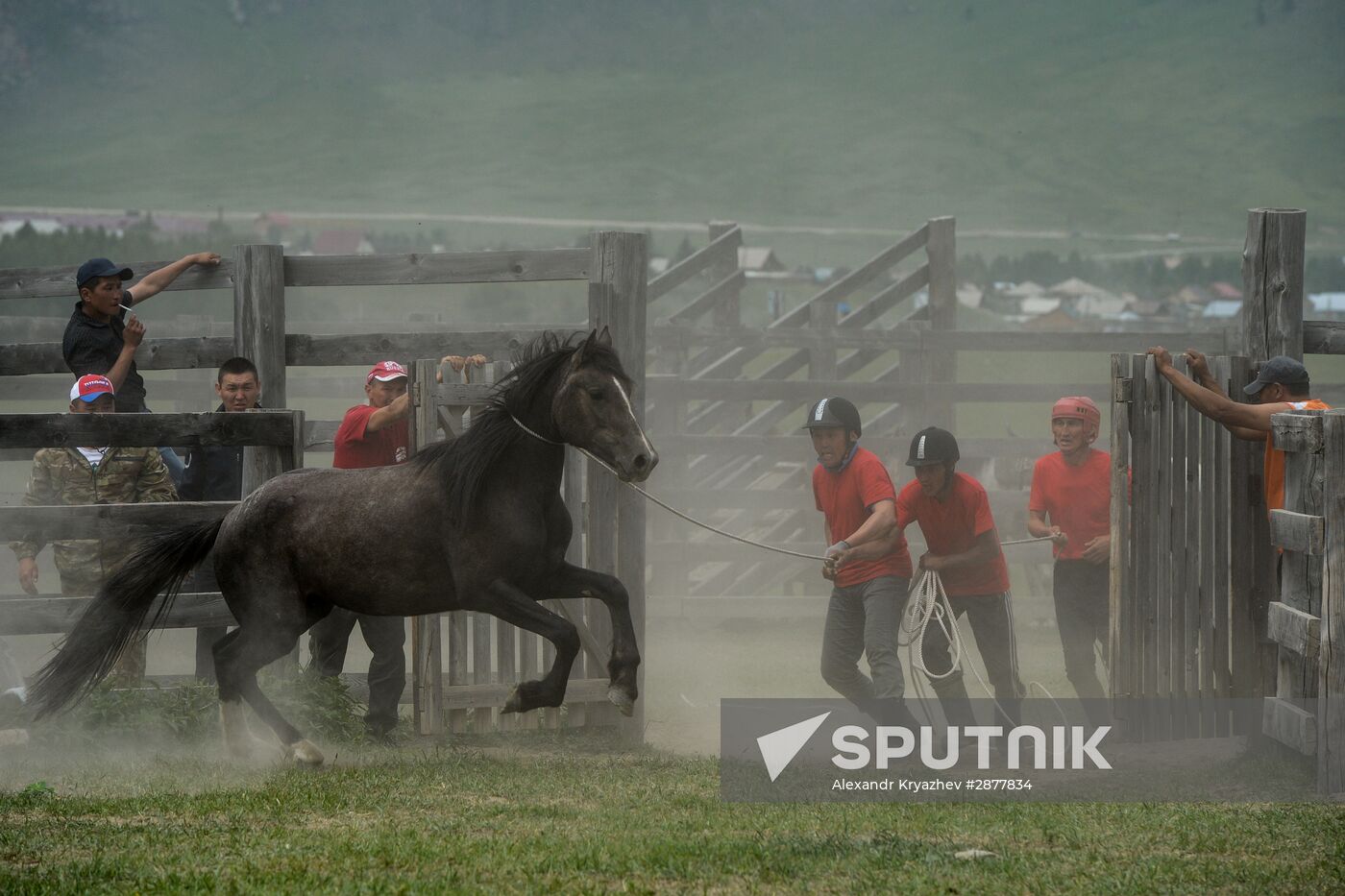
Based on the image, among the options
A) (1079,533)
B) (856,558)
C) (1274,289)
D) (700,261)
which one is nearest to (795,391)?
(700,261)

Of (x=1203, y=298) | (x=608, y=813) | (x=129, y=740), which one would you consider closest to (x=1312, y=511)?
(x=608, y=813)

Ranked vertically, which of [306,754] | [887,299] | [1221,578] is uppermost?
[887,299]

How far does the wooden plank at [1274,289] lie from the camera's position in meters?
7.25

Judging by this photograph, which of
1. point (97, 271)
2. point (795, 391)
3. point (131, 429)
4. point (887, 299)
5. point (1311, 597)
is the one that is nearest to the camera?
point (1311, 597)

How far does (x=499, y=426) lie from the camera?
6613 mm

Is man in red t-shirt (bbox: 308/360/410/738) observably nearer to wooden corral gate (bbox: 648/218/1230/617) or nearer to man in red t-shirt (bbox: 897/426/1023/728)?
man in red t-shirt (bbox: 897/426/1023/728)

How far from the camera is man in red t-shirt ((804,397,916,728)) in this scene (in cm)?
731

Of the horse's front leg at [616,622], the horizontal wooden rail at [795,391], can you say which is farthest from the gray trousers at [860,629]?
the horizontal wooden rail at [795,391]

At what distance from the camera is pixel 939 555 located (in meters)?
7.76

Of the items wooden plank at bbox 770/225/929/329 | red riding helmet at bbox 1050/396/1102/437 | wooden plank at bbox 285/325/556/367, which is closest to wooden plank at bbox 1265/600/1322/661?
red riding helmet at bbox 1050/396/1102/437

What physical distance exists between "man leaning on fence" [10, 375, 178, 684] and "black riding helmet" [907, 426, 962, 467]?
417 cm

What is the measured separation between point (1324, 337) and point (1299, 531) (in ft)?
6.44

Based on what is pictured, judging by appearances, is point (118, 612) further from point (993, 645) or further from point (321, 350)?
point (993, 645)

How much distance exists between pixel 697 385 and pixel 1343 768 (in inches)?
348
